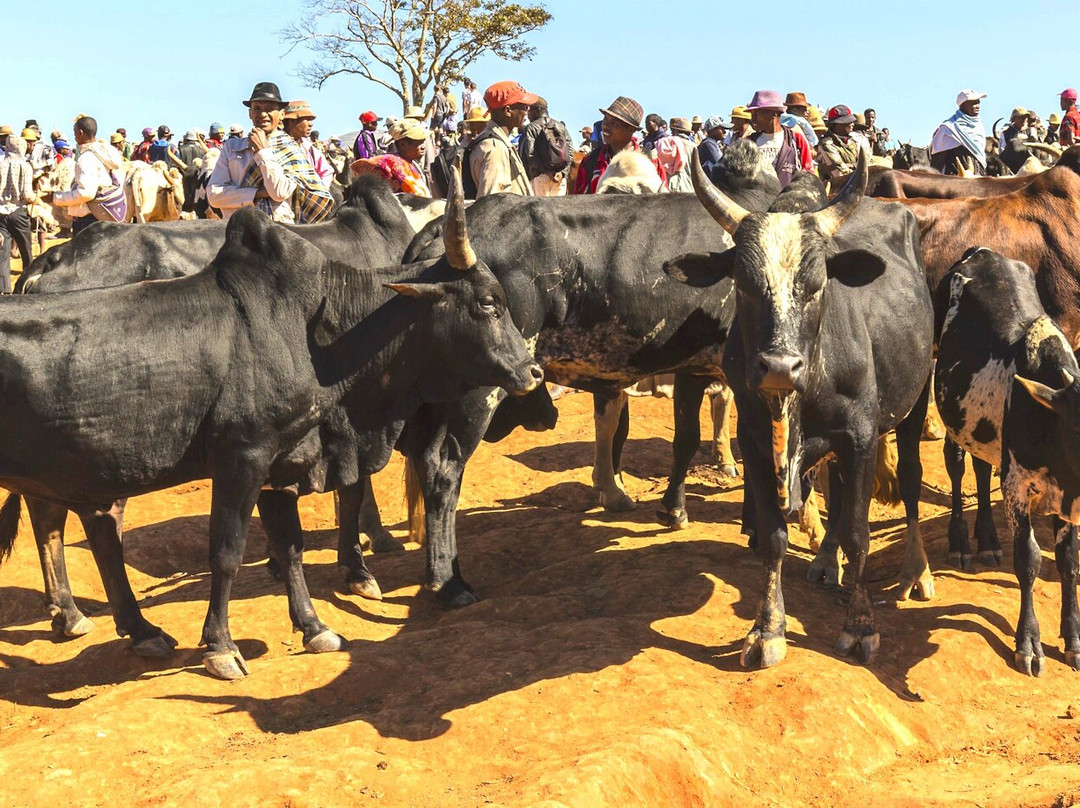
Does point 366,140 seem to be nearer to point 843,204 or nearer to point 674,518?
point 674,518

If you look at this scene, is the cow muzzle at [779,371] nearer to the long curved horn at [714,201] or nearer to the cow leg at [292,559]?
the long curved horn at [714,201]

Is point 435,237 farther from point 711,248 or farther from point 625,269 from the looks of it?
point 711,248

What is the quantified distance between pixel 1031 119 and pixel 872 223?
51.4ft

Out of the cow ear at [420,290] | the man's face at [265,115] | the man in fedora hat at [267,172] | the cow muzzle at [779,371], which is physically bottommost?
the cow muzzle at [779,371]

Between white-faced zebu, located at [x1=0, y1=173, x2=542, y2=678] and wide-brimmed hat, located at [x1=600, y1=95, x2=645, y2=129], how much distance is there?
117 inches

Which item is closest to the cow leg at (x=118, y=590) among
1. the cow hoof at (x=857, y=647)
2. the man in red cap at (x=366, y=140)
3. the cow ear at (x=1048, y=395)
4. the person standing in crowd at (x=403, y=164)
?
the cow hoof at (x=857, y=647)

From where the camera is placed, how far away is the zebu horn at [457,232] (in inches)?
237

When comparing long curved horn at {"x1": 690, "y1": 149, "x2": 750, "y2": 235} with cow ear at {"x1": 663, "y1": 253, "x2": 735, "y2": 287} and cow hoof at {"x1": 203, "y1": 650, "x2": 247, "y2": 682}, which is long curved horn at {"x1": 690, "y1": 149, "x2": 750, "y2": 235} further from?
cow hoof at {"x1": 203, "y1": 650, "x2": 247, "y2": 682}

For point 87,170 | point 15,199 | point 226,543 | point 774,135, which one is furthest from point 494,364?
point 15,199

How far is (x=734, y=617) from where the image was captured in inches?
248

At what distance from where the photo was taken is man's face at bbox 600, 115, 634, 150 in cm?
894

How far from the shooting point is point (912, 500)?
7.08 m

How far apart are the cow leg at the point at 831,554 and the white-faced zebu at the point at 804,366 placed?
67 cm

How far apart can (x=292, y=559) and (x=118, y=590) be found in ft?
2.70
